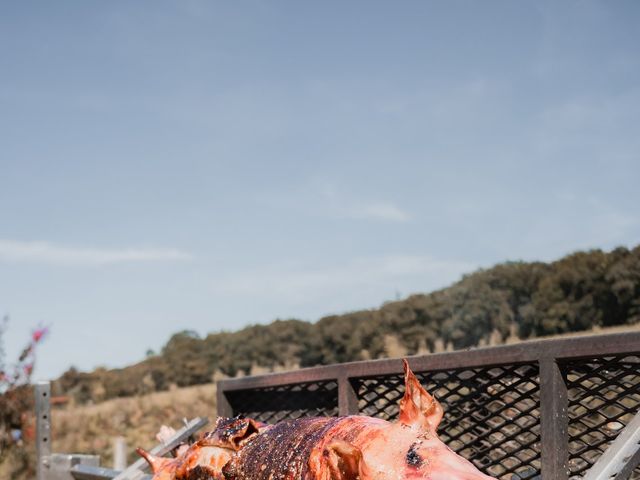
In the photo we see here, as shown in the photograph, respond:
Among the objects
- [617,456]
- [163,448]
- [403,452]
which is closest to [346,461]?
[403,452]

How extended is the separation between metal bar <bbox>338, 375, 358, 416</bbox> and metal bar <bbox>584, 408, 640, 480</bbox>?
1.48m

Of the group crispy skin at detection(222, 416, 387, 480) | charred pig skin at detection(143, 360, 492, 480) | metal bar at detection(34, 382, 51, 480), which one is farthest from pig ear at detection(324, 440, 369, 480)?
metal bar at detection(34, 382, 51, 480)

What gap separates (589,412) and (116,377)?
855 inches

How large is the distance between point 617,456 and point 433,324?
53.5ft

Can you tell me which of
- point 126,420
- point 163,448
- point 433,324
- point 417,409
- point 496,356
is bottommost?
point 126,420

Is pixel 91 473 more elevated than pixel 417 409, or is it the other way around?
pixel 417 409

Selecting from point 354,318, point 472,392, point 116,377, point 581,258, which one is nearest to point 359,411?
point 472,392

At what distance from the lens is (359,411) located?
137 inches

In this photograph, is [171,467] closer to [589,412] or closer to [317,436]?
[317,436]

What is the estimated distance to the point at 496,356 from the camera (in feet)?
9.00

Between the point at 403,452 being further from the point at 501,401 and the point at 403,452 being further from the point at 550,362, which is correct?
the point at 501,401

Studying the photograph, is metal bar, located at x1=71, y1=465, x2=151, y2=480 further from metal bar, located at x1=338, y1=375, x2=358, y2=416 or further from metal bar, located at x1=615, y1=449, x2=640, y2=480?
metal bar, located at x1=615, y1=449, x2=640, y2=480

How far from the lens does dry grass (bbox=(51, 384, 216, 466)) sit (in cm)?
1393

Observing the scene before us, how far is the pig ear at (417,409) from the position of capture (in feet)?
6.63
